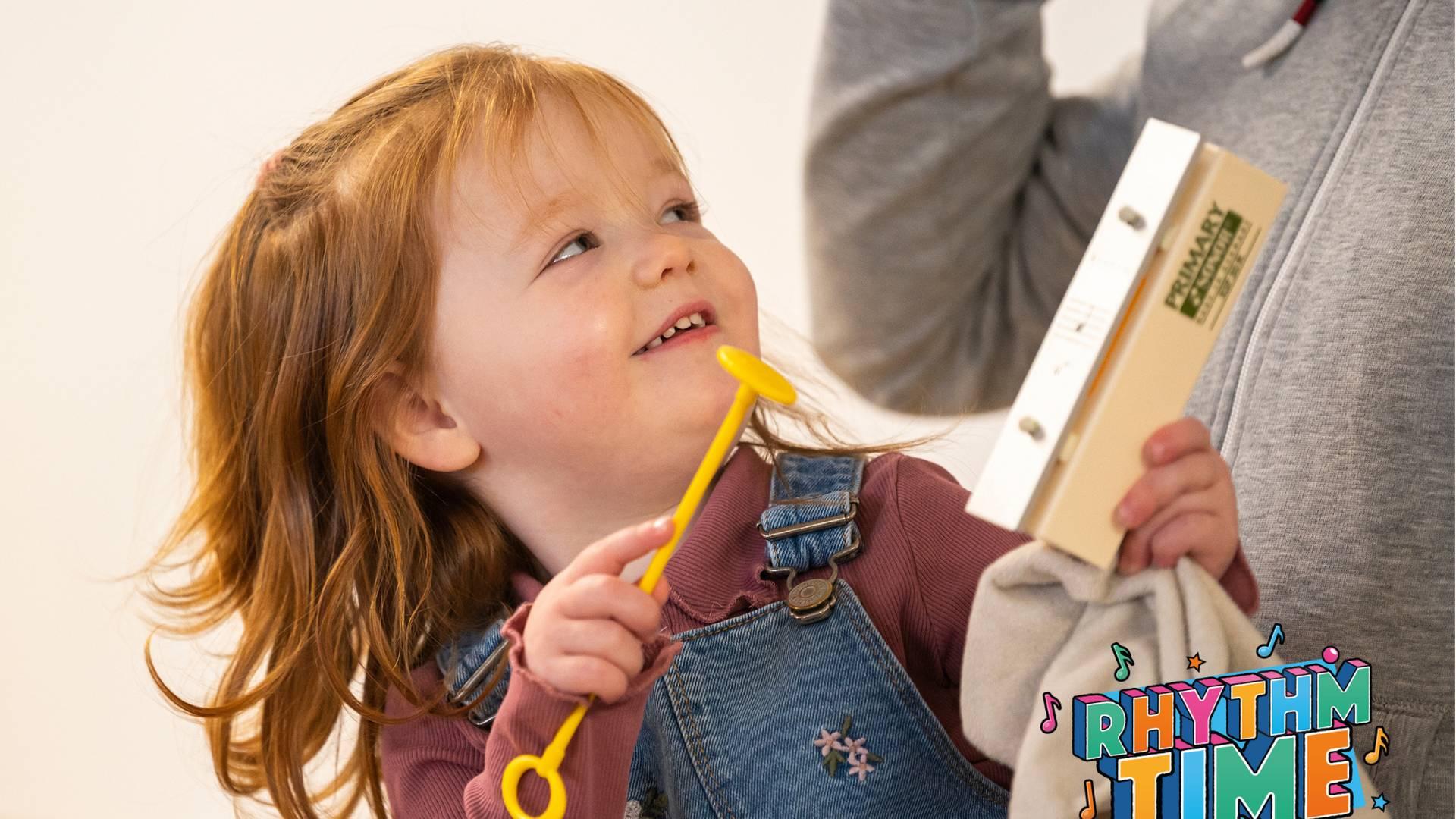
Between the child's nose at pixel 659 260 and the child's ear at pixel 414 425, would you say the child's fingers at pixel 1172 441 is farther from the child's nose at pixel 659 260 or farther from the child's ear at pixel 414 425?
the child's ear at pixel 414 425

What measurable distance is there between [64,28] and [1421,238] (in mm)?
1310

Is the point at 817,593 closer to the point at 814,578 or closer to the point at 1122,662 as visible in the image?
the point at 814,578

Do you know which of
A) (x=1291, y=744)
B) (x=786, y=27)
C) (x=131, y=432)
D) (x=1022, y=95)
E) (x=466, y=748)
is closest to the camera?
(x=1291, y=744)

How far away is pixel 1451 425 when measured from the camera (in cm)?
65

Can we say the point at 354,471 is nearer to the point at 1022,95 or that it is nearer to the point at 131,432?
the point at 1022,95

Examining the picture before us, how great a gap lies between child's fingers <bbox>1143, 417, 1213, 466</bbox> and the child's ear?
0.43 metres

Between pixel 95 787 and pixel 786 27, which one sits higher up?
pixel 786 27

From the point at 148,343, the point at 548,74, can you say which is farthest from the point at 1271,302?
the point at 148,343

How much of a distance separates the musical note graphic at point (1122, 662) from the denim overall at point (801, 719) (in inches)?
7.9

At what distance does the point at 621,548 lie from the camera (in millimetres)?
591

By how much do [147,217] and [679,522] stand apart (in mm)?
1046

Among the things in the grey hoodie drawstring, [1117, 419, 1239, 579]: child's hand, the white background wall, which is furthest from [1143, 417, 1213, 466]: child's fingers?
the white background wall

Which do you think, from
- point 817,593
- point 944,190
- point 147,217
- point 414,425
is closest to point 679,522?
point 817,593

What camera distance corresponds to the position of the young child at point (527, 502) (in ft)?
2.29
